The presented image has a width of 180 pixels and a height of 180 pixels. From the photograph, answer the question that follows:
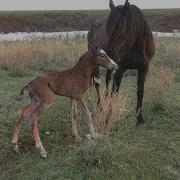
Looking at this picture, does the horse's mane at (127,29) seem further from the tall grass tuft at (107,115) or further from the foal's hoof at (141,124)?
the foal's hoof at (141,124)

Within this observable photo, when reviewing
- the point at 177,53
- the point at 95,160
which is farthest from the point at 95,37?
the point at 177,53

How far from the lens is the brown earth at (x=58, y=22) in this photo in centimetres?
4966

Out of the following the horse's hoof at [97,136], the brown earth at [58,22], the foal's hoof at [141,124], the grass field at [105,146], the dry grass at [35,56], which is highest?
the horse's hoof at [97,136]

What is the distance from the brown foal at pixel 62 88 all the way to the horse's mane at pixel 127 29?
0.75 m

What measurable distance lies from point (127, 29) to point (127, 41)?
9.6 inches

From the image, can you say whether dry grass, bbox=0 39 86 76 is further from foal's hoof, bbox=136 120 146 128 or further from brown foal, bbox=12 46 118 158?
brown foal, bbox=12 46 118 158

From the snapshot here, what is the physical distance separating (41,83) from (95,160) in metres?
1.34

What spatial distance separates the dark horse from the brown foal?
490mm

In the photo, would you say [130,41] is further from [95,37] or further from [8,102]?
[8,102]

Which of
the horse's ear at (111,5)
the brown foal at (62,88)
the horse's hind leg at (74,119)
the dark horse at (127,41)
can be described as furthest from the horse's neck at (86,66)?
the horse's ear at (111,5)

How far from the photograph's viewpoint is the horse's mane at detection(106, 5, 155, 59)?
761 cm

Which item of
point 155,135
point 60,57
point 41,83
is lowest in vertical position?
point 60,57

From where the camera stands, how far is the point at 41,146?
6.63 meters

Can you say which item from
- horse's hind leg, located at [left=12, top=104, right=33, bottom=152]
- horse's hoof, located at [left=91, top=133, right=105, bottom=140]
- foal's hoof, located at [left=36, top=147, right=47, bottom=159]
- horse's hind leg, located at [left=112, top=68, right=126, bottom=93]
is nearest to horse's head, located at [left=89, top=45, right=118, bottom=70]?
horse's hoof, located at [left=91, top=133, right=105, bottom=140]
